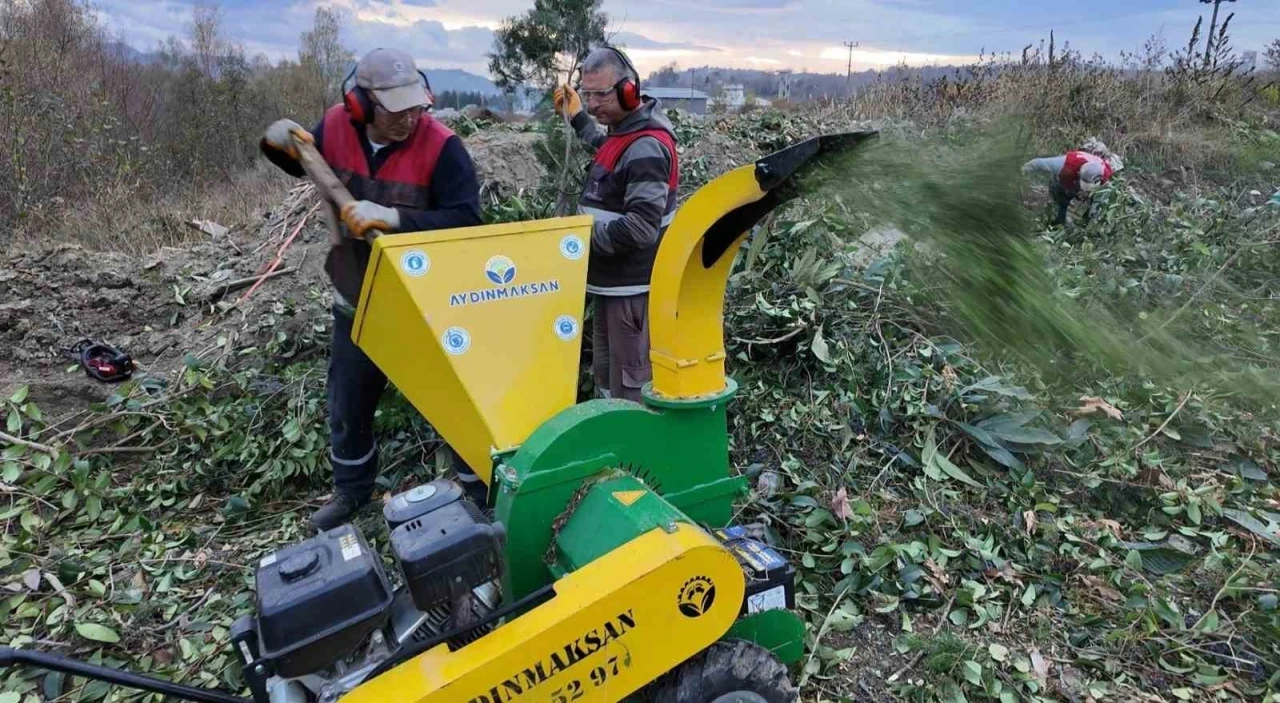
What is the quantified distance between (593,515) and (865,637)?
4.44 ft

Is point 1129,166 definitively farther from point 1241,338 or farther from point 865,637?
point 865,637

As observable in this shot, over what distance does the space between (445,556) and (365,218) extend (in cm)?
150

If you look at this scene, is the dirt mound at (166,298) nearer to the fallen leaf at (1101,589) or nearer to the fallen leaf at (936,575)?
the fallen leaf at (936,575)

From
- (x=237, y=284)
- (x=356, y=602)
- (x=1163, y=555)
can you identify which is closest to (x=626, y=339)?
(x=356, y=602)

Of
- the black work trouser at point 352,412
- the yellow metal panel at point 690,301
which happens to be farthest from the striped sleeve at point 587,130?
the yellow metal panel at point 690,301

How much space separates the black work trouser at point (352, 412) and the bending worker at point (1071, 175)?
5.89m

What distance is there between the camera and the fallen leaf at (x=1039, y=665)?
→ 8.61ft

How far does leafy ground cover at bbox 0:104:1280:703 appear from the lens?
8.56 feet

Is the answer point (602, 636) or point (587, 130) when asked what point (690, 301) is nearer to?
point (602, 636)

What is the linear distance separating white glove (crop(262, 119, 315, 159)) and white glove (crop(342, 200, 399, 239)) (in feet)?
1.19

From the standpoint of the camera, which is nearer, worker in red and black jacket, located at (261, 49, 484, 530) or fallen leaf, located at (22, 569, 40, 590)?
worker in red and black jacket, located at (261, 49, 484, 530)

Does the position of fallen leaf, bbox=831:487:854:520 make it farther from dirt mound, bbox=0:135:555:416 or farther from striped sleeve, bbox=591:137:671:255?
dirt mound, bbox=0:135:555:416

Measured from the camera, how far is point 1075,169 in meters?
6.77

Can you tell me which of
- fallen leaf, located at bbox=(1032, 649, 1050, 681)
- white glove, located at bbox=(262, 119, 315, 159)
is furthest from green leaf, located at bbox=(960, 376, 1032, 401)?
white glove, located at bbox=(262, 119, 315, 159)
